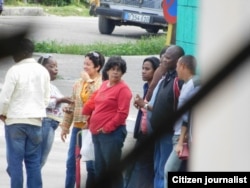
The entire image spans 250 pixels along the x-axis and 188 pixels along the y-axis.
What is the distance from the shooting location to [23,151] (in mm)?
5211

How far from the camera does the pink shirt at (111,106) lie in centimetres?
489

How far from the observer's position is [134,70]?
12.0 metres

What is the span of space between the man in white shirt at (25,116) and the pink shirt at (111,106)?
0.36 metres

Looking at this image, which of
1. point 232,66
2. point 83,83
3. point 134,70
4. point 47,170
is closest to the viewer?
point 232,66

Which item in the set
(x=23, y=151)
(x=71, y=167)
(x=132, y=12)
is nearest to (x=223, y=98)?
(x=132, y=12)

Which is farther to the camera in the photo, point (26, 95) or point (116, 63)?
point (116, 63)

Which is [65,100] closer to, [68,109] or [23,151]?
[68,109]

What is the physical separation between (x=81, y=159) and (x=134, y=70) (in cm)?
649

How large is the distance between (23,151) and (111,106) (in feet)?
2.42

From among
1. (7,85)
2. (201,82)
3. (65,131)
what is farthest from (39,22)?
(65,131)

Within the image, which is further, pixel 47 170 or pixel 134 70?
pixel 134 70

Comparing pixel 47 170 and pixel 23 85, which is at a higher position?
pixel 23 85

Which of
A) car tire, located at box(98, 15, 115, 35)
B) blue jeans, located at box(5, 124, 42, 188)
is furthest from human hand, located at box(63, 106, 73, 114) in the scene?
car tire, located at box(98, 15, 115, 35)

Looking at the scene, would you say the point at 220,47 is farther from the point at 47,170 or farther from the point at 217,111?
the point at 47,170
